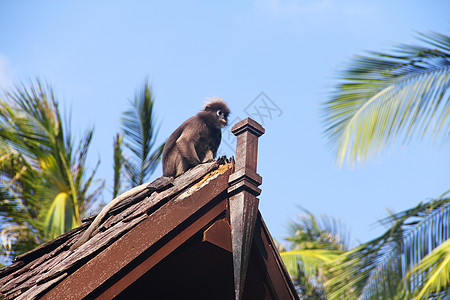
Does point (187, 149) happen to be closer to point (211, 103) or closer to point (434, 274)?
point (211, 103)

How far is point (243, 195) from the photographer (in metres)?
3.00

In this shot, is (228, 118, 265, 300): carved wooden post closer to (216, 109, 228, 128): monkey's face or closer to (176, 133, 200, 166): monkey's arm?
(176, 133, 200, 166): monkey's arm

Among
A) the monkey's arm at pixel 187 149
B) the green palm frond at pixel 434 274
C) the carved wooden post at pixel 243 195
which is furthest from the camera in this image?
the monkey's arm at pixel 187 149

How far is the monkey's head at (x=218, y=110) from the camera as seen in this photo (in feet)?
19.8

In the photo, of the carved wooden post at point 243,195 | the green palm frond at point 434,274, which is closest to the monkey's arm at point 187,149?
the carved wooden post at point 243,195

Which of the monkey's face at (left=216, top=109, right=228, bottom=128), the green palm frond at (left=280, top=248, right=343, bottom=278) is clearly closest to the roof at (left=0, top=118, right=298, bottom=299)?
the monkey's face at (left=216, top=109, right=228, bottom=128)

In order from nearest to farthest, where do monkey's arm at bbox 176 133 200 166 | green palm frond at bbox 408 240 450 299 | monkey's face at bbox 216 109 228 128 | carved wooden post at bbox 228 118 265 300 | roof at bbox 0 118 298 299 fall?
1. roof at bbox 0 118 298 299
2. carved wooden post at bbox 228 118 265 300
3. green palm frond at bbox 408 240 450 299
4. monkey's arm at bbox 176 133 200 166
5. monkey's face at bbox 216 109 228 128

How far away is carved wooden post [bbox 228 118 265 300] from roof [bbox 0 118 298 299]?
62mm

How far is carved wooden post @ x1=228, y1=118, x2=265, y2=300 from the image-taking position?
2857 mm

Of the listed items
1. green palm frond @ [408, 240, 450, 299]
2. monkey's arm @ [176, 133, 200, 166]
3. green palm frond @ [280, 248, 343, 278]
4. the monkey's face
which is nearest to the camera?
green palm frond @ [408, 240, 450, 299]

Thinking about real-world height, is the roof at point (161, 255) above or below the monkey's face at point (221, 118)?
below

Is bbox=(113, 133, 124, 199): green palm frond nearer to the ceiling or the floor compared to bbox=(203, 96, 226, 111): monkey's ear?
nearer to the ceiling

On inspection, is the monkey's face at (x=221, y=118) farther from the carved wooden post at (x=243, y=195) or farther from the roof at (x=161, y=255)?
the carved wooden post at (x=243, y=195)

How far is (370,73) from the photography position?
580cm
